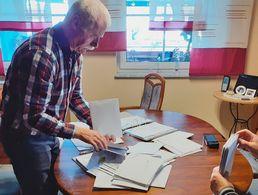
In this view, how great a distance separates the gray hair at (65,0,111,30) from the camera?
1.17m

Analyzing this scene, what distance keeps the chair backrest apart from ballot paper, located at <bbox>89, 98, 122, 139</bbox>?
3.06 feet

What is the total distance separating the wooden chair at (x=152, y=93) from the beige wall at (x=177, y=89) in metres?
0.24

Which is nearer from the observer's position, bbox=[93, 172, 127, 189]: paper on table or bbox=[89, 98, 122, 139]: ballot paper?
bbox=[93, 172, 127, 189]: paper on table

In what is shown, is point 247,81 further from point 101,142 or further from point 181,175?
point 101,142

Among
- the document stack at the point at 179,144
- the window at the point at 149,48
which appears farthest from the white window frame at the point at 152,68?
the document stack at the point at 179,144

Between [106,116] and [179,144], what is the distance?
1.38 ft

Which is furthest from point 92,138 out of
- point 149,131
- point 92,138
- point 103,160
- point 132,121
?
point 132,121

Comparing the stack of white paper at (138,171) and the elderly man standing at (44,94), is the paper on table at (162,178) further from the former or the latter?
the elderly man standing at (44,94)

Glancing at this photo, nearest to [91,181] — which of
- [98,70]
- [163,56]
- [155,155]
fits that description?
[155,155]

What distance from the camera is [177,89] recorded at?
2.89 meters

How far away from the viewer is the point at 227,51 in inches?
107

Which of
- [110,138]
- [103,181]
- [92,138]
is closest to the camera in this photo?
[103,181]

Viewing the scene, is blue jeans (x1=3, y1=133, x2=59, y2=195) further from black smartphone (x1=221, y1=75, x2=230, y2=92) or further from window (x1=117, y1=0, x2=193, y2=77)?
black smartphone (x1=221, y1=75, x2=230, y2=92)

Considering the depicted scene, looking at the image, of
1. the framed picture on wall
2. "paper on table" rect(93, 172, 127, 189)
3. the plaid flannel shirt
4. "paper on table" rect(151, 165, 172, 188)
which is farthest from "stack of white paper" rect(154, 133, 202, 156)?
the framed picture on wall
